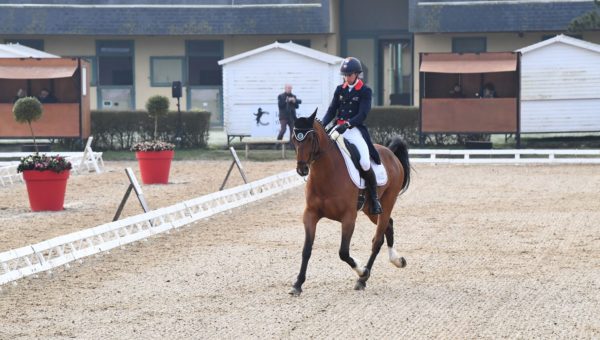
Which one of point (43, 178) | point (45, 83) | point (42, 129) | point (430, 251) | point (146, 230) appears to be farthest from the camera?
point (45, 83)

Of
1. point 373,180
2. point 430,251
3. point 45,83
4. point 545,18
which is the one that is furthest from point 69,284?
point 545,18

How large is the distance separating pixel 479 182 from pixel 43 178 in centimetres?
905

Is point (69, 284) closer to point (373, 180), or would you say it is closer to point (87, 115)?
point (373, 180)

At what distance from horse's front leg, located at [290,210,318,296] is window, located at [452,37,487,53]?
31.2 meters

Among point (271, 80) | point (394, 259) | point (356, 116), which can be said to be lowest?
point (394, 259)

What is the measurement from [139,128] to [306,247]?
21646mm

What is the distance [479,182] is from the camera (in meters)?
22.8

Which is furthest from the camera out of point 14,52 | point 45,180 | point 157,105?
point 14,52

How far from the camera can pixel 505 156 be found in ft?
96.3

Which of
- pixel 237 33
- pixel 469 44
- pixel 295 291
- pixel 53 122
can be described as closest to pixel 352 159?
pixel 295 291

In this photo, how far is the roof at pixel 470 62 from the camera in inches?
1230

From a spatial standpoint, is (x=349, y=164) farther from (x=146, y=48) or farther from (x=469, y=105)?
(x=146, y=48)

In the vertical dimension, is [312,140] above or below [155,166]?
above

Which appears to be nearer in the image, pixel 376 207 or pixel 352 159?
pixel 352 159
